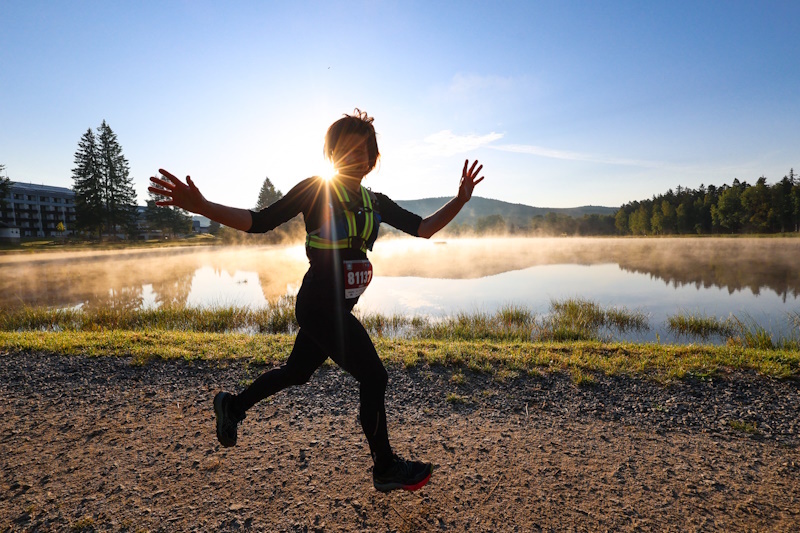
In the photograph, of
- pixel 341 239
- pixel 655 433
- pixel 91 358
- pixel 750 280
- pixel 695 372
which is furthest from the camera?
pixel 750 280

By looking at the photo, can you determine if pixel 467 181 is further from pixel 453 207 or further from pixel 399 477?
pixel 399 477

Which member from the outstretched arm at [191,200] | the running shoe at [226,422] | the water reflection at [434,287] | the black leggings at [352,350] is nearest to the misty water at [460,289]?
the water reflection at [434,287]

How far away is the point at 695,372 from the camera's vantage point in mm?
5469

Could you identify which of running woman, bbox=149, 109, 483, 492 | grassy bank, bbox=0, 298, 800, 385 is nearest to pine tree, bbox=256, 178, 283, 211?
grassy bank, bbox=0, 298, 800, 385

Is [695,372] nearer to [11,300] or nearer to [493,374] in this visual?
[493,374]

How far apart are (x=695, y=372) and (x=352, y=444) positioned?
4.99 meters

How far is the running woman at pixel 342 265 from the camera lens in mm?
2463

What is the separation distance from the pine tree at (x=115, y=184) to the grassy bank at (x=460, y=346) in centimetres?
6028

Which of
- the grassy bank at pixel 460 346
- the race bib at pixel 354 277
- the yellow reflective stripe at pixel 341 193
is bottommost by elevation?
the grassy bank at pixel 460 346

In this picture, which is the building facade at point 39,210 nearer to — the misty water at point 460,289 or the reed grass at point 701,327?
the misty water at point 460,289

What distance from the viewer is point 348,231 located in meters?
2.49

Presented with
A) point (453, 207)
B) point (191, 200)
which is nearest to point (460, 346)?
point (453, 207)

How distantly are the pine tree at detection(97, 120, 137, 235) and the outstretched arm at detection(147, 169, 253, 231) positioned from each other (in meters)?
73.5

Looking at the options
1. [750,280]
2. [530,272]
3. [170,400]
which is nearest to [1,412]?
[170,400]
